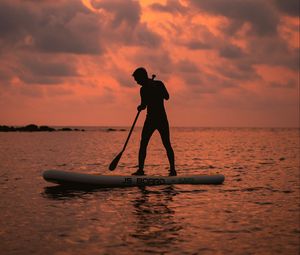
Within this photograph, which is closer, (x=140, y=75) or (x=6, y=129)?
(x=140, y=75)

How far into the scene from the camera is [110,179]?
11.6 m

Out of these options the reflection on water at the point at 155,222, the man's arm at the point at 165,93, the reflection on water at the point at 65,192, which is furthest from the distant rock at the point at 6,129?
the reflection on water at the point at 155,222

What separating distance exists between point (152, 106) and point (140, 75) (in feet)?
3.16

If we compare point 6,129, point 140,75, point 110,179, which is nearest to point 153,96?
point 140,75

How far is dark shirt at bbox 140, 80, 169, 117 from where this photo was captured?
12203 millimetres

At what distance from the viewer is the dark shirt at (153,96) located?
40.0 ft

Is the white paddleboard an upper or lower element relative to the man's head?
lower

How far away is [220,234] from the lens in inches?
255

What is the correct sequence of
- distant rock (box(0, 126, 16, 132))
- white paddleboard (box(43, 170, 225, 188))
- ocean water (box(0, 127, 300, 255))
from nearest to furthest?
1. ocean water (box(0, 127, 300, 255))
2. white paddleboard (box(43, 170, 225, 188))
3. distant rock (box(0, 126, 16, 132))

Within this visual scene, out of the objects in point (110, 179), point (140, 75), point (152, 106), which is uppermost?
point (140, 75)

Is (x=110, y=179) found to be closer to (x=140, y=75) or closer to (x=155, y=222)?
(x=140, y=75)

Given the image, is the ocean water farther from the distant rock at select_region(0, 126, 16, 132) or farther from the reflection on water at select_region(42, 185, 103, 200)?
the distant rock at select_region(0, 126, 16, 132)

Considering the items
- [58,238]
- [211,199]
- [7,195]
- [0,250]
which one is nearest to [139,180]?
[211,199]

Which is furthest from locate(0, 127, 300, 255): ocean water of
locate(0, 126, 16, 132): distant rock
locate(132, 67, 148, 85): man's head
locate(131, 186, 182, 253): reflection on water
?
locate(0, 126, 16, 132): distant rock
